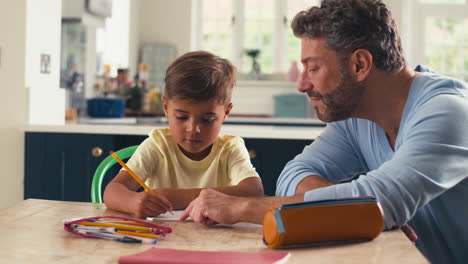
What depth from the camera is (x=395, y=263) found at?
962mm

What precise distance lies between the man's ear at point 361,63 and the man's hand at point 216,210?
0.53 meters

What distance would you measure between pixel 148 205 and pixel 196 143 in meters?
0.39

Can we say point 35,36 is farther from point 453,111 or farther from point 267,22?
point 267,22

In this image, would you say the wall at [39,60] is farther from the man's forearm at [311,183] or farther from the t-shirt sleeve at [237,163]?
the man's forearm at [311,183]

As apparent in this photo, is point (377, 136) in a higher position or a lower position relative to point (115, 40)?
lower

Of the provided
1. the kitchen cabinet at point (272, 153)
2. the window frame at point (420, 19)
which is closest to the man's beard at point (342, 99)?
the kitchen cabinet at point (272, 153)

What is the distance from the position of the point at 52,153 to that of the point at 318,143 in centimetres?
171

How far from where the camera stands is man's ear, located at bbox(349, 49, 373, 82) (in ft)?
5.24

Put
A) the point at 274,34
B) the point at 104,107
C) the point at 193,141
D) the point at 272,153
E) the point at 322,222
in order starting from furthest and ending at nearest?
1. the point at 274,34
2. the point at 104,107
3. the point at 272,153
4. the point at 193,141
5. the point at 322,222

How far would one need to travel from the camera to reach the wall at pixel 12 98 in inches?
118

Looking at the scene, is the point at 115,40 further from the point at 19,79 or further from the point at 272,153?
the point at 272,153

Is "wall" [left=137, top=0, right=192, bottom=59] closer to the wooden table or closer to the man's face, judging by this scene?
the man's face

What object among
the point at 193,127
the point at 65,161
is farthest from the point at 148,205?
the point at 65,161

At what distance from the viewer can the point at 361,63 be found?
1618mm
